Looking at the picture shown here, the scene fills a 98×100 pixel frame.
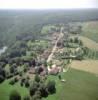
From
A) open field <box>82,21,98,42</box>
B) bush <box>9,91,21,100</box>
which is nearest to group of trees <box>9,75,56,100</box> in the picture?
bush <box>9,91,21,100</box>

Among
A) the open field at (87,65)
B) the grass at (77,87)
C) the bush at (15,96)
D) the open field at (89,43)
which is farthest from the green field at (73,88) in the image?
the open field at (89,43)

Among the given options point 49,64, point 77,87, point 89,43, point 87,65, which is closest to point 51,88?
point 77,87

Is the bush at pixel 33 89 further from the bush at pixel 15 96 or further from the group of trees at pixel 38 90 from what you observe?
the bush at pixel 15 96

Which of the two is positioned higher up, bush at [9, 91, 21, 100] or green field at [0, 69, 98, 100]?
bush at [9, 91, 21, 100]

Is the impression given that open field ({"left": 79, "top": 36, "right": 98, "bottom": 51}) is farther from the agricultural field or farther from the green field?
the green field

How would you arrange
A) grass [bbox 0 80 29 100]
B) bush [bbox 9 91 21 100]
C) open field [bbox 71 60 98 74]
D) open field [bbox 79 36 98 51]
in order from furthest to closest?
open field [bbox 79 36 98 51] → open field [bbox 71 60 98 74] → grass [bbox 0 80 29 100] → bush [bbox 9 91 21 100]

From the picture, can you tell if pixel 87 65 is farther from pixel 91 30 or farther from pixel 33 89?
pixel 91 30

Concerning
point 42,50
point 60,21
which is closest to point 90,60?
point 42,50
